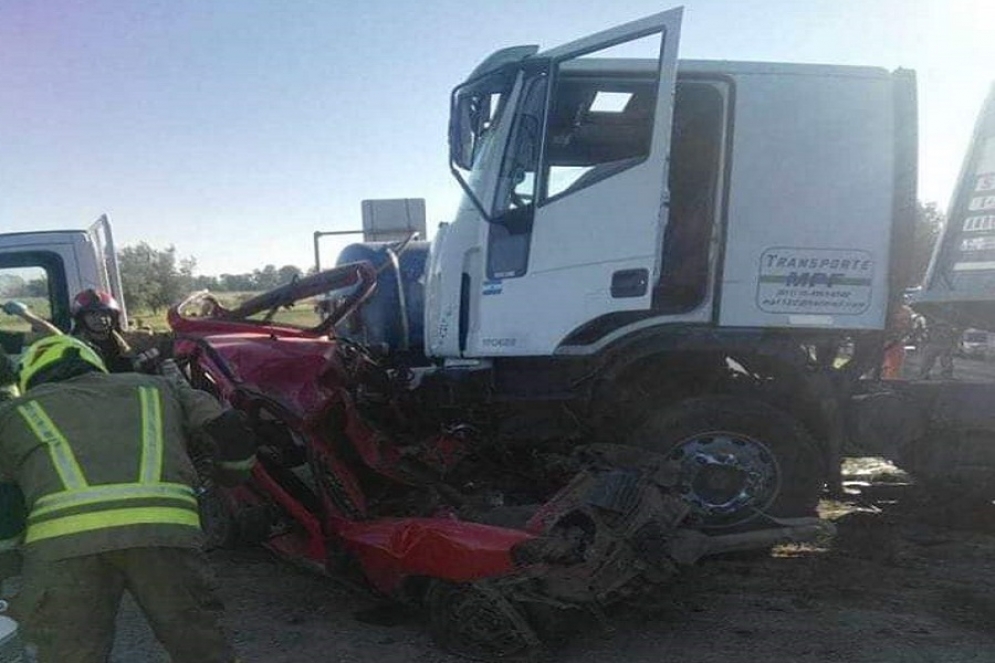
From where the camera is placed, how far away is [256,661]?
3852mm

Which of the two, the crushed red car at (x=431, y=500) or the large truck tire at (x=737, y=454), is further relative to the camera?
the large truck tire at (x=737, y=454)

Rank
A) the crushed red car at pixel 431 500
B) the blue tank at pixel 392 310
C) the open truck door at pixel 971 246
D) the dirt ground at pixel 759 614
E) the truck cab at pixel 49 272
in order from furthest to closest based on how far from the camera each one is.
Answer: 1. the blue tank at pixel 392 310
2. the truck cab at pixel 49 272
3. the open truck door at pixel 971 246
4. the dirt ground at pixel 759 614
5. the crushed red car at pixel 431 500

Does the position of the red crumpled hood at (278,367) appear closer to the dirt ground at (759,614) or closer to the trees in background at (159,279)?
the dirt ground at (759,614)

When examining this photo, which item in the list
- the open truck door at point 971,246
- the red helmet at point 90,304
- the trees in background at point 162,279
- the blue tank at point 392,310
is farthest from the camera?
the trees in background at point 162,279

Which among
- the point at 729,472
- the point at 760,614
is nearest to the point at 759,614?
the point at 760,614

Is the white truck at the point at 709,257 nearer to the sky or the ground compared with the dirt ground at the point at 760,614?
nearer to the sky

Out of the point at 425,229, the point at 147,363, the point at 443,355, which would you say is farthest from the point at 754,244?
the point at 425,229

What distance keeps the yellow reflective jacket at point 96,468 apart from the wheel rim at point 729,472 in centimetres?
281

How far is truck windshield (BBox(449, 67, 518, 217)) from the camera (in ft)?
15.1

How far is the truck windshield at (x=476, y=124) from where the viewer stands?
4.61 m

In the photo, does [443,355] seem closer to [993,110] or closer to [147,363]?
[147,363]

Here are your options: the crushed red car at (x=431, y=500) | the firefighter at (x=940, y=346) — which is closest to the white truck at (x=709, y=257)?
the crushed red car at (x=431, y=500)

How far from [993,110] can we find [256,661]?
18.4ft

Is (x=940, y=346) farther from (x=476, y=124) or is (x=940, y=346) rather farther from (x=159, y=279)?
(x=159, y=279)
